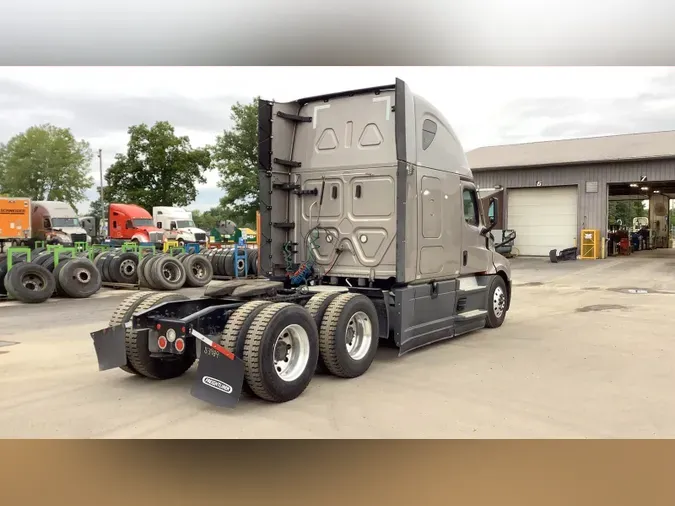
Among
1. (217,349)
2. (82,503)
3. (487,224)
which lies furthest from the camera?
(487,224)

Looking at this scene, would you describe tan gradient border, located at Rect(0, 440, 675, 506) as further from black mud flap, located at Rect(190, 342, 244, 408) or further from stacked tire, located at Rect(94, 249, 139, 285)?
stacked tire, located at Rect(94, 249, 139, 285)

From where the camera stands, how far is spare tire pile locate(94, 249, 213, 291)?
48.4 ft

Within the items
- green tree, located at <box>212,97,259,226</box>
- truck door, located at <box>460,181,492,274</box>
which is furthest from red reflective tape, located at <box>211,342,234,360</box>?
green tree, located at <box>212,97,259,226</box>

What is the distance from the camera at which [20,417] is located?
485 centimetres

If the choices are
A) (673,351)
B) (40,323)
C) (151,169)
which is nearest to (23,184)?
(151,169)

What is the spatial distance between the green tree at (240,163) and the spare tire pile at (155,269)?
2927 centimetres

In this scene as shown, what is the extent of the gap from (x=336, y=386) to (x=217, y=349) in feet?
5.03

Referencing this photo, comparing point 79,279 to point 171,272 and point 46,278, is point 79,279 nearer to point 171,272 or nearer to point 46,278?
point 46,278

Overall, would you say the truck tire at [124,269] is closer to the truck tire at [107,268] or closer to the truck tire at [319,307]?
the truck tire at [107,268]

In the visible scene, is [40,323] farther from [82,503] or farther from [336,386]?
[82,503]

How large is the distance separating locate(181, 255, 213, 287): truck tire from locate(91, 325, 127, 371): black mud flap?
33.2 ft

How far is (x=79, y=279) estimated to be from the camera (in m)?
13.5

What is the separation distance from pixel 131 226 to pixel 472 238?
26123 millimetres

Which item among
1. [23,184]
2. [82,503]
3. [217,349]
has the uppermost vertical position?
[23,184]
